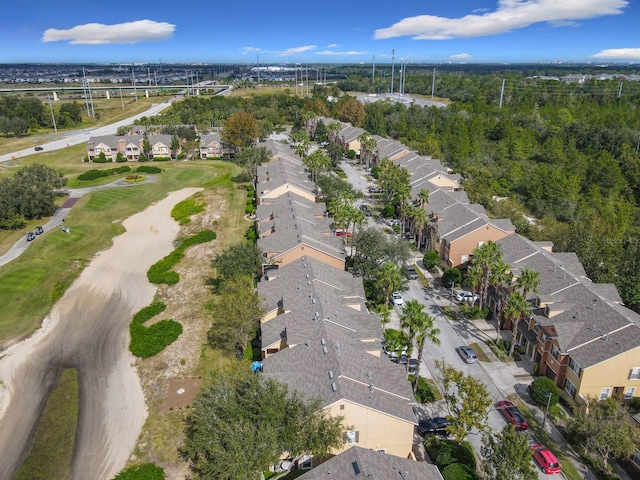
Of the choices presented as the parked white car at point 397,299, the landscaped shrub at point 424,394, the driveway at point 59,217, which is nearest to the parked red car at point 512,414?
the landscaped shrub at point 424,394

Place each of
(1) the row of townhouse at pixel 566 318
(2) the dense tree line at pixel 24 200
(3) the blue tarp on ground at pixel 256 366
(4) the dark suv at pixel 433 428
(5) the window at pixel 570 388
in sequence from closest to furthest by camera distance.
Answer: (4) the dark suv at pixel 433 428
(1) the row of townhouse at pixel 566 318
(5) the window at pixel 570 388
(3) the blue tarp on ground at pixel 256 366
(2) the dense tree line at pixel 24 200

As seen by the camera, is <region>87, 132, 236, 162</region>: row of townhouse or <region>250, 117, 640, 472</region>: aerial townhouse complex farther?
<region>87, 132, 236, 162</region>: row of townhouse

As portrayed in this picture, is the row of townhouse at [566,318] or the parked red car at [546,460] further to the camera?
the row of townhouse at [566,318]

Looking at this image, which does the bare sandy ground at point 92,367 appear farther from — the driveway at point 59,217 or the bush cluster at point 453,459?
the bush cluster at point 453,459

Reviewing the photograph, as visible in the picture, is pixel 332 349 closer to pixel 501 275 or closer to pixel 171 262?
pixel 501 275

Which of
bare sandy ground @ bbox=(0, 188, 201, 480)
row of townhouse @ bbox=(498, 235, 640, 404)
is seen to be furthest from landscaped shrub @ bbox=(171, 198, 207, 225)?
row of townhouse @ bbox=(498, 235, 640, 404)

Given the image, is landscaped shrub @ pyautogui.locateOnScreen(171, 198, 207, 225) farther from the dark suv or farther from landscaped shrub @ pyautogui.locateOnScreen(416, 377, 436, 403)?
the dark suv

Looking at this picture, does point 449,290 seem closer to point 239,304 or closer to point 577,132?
point 239,304
